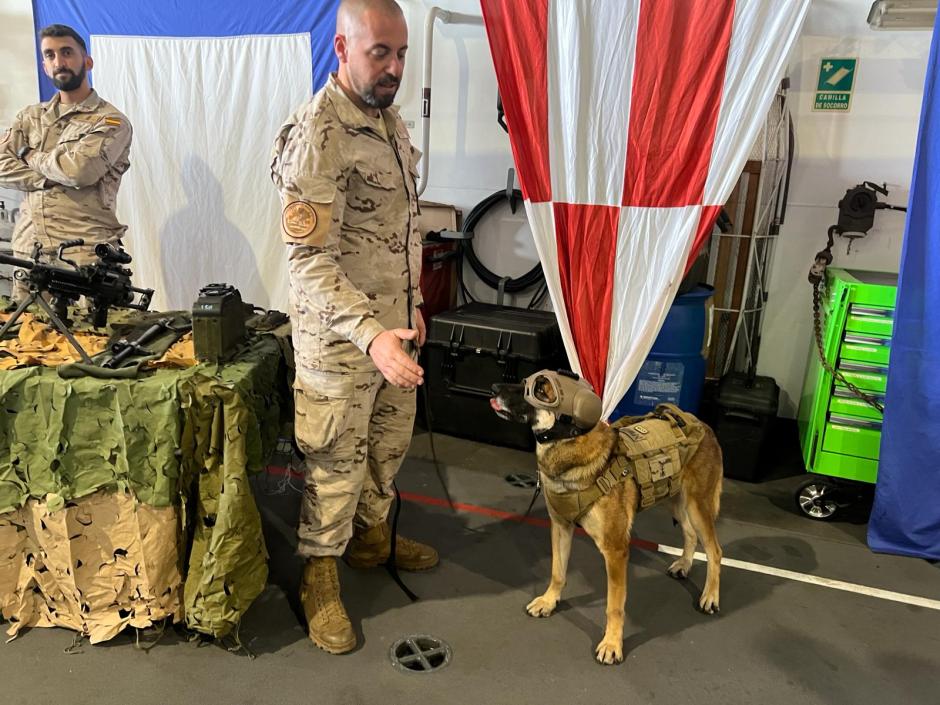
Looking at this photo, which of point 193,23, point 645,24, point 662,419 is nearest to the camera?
point 662,419

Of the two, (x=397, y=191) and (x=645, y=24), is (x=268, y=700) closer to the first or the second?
(x=397, y=191)

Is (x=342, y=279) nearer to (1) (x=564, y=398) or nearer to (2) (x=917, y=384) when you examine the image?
(1) (x=564, y=398)

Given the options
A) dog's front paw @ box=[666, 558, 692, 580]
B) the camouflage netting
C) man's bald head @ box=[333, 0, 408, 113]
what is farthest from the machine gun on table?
dog's front paw @ box=[666, 558, 692, 580]

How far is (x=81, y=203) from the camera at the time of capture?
112 inches

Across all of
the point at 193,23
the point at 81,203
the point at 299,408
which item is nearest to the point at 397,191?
the point at 299,408

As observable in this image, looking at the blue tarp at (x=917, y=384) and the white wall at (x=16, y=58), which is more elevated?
the white wall at (x=16, y=58)

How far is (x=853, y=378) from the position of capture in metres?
2.60

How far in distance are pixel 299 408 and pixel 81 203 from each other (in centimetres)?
181

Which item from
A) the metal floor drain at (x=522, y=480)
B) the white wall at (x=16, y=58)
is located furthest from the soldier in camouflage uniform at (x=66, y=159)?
the metal floor drain at (x=522, y=480)

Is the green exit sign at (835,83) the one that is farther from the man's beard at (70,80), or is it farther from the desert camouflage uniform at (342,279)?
the man's beard at (70,80)

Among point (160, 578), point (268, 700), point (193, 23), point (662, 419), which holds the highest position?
point (193, 23)

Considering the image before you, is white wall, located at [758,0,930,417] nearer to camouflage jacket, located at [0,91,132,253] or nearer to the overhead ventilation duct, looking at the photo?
the overhead ventilation duct

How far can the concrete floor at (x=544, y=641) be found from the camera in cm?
171

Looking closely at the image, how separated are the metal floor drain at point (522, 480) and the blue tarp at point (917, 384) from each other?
139 centimetres
